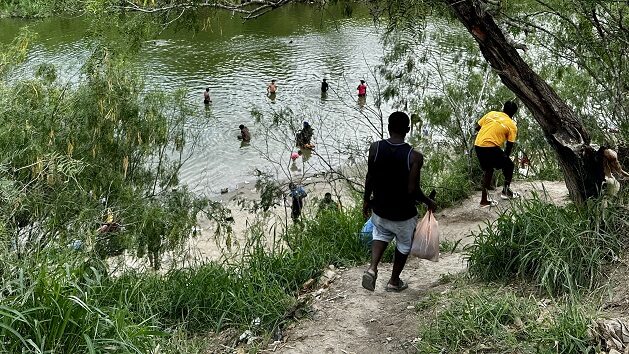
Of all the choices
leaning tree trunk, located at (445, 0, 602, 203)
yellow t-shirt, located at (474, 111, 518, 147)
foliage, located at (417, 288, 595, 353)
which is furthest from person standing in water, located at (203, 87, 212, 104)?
foliage, located at (417, 288, 595, 353)

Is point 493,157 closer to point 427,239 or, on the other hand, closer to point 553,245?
point 427,239

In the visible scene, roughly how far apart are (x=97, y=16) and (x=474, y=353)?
5.22m

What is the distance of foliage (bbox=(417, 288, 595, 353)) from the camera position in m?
3.43

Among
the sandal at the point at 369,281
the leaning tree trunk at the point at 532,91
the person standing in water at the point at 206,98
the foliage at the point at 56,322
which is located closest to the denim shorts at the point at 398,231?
the sandal at the point at 369,281

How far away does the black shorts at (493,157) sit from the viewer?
7719 millimetres

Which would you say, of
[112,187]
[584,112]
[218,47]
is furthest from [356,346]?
[218,47]

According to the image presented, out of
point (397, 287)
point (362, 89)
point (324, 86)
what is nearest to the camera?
point (397, 287)

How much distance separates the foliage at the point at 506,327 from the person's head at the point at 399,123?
Result: 1.32m

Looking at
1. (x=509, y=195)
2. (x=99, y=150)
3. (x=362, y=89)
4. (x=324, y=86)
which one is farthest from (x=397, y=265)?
(x=324, y=86)

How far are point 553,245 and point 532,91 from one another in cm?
151

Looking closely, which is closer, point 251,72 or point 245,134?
point 245,134

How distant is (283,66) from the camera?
81.3 ft

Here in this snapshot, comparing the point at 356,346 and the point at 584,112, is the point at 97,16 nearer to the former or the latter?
the point at 356,346

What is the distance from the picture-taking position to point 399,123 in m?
4.75
